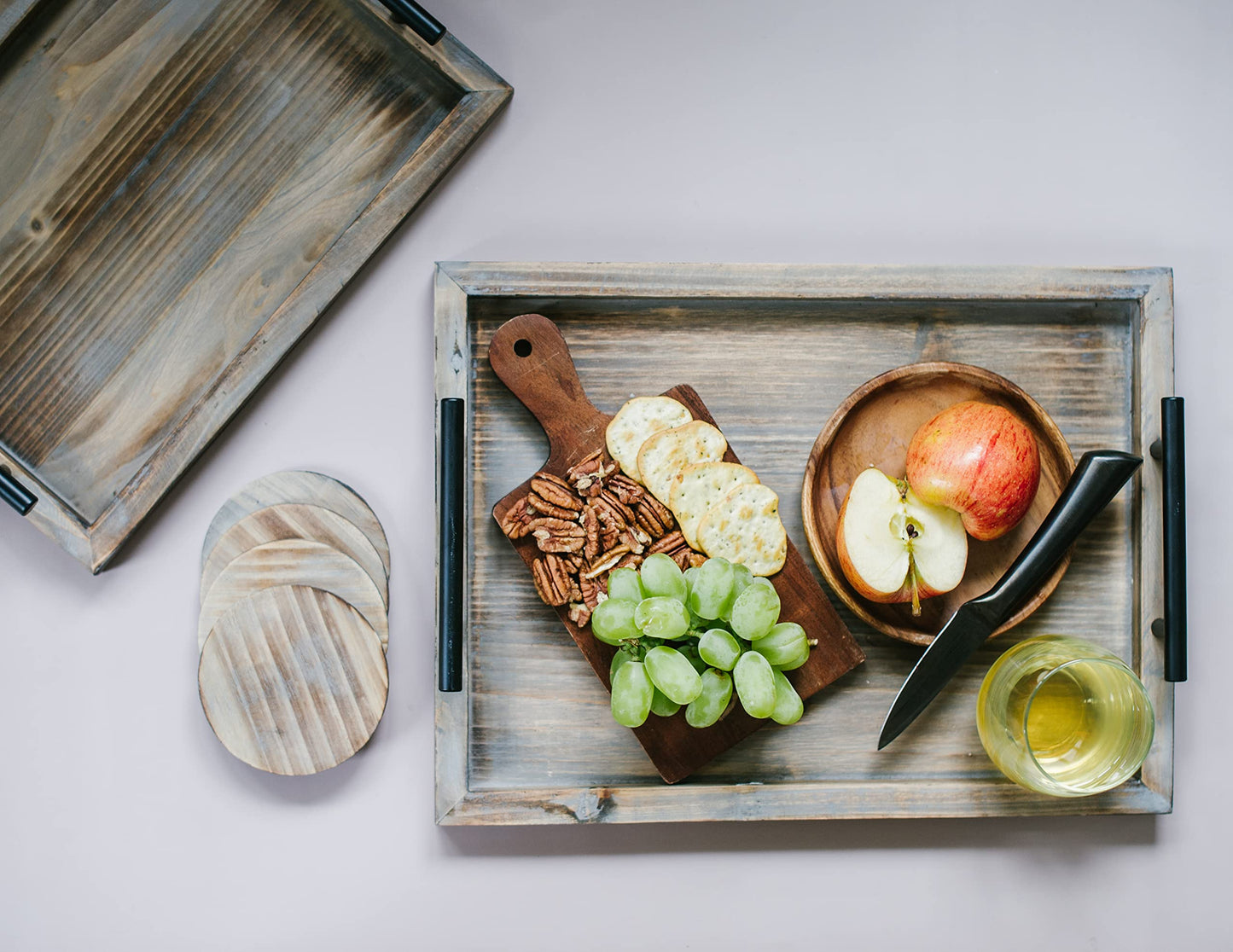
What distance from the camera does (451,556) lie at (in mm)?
642

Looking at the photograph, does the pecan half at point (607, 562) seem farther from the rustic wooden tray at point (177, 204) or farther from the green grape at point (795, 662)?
the rustic wooden tray at point (177, 204)

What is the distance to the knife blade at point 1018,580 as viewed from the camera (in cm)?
63

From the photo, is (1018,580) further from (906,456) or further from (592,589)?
(592,589)

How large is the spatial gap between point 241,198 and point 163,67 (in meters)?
0.13

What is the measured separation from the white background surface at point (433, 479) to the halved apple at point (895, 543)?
0.76 feet

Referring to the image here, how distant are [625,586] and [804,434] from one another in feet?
0.71

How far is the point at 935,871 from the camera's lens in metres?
0.72

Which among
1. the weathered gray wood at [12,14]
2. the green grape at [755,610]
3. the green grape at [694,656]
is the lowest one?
the green grape at [694,656]

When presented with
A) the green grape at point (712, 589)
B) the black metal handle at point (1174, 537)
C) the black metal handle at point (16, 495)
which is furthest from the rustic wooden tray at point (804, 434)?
the black metal handle at point (16, 495)

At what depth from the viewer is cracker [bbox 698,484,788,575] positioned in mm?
645

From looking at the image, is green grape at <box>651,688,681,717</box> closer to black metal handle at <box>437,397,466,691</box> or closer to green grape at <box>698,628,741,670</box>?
green grape at <box>698,628,741,670</box>

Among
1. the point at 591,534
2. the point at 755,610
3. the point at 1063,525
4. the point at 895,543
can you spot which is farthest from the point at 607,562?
the point at 1063,525

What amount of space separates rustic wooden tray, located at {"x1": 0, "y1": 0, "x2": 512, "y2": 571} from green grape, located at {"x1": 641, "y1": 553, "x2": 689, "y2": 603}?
368mm

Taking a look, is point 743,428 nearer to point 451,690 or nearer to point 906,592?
point 906,592
